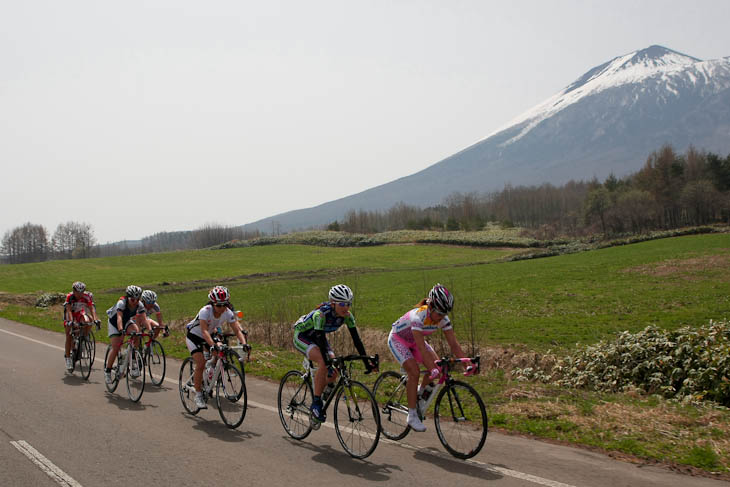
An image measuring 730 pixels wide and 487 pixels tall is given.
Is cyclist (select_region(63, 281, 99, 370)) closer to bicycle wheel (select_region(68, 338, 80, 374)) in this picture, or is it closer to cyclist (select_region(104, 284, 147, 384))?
bicycle wheel (select_region(68, 338, 80, 374))

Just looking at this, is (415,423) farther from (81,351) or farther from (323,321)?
(81,351)

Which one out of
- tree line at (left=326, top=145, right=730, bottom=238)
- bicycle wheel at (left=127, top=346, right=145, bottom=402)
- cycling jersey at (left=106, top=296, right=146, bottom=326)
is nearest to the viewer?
bicycle wheel at (left=127, top=346, right=145, bottom=402)

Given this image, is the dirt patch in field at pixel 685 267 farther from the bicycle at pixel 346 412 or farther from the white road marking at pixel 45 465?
the white road marking at pixel 45 465

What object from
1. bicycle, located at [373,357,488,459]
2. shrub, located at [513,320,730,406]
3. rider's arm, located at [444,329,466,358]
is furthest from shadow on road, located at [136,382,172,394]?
shrub, located at [513,320,730,406]

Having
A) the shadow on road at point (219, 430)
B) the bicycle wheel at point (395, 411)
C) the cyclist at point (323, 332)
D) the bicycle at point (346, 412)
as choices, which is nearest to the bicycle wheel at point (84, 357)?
the shadow on road at point (219, 430)

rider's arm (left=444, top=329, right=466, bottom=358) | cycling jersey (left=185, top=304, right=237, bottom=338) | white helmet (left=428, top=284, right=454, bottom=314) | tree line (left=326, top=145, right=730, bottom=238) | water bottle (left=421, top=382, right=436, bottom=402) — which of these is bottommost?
water bottle (left=421, top=382, right=436, bottom=402)

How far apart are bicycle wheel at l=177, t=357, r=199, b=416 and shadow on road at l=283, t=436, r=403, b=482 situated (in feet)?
9.36

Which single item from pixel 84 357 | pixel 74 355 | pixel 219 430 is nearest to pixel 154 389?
pixel 84 357

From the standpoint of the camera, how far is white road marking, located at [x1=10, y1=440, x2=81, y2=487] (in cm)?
680

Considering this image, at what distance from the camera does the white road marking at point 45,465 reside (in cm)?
680

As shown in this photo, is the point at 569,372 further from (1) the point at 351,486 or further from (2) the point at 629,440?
(1) the point at 351,486

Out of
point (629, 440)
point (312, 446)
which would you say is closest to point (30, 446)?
point (312, 446)

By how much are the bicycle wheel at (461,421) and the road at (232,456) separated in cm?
17

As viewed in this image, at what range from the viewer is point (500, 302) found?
33719 millimetres
